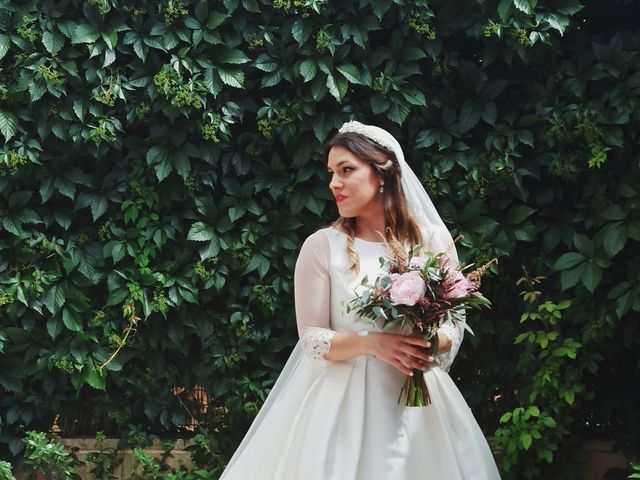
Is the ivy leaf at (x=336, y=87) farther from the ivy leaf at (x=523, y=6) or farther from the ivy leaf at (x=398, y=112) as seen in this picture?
the ivy leaf at (x=523, y=6)

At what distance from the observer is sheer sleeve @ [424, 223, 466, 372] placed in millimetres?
2756

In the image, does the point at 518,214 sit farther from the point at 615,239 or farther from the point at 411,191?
the point at 411,191

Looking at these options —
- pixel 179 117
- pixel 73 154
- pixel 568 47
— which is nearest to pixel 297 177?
pixel 179 117

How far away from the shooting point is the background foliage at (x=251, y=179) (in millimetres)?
3762

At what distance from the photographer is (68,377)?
4.06m

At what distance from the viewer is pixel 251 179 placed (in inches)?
159

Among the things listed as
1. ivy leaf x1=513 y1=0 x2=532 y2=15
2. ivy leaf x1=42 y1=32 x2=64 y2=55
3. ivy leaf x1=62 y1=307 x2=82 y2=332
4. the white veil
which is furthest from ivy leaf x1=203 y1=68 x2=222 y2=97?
ivy leaf x1=513 y1=0 x2=532 y2=15

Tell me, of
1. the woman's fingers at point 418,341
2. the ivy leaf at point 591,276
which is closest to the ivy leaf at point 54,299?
the woman's fingers at point 418,341

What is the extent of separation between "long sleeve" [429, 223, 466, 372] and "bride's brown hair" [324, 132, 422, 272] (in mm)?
58

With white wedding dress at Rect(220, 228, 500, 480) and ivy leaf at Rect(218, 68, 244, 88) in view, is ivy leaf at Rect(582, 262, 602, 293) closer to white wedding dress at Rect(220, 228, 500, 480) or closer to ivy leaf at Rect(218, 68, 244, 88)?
white wedding dress at Rect(220, 228, 500, 480)

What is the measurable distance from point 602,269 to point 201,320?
1.72 metres

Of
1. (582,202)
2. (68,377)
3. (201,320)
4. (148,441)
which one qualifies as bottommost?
(148,441)

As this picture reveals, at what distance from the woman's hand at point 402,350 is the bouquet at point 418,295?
0.03 metres

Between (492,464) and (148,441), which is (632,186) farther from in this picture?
(148,441)
